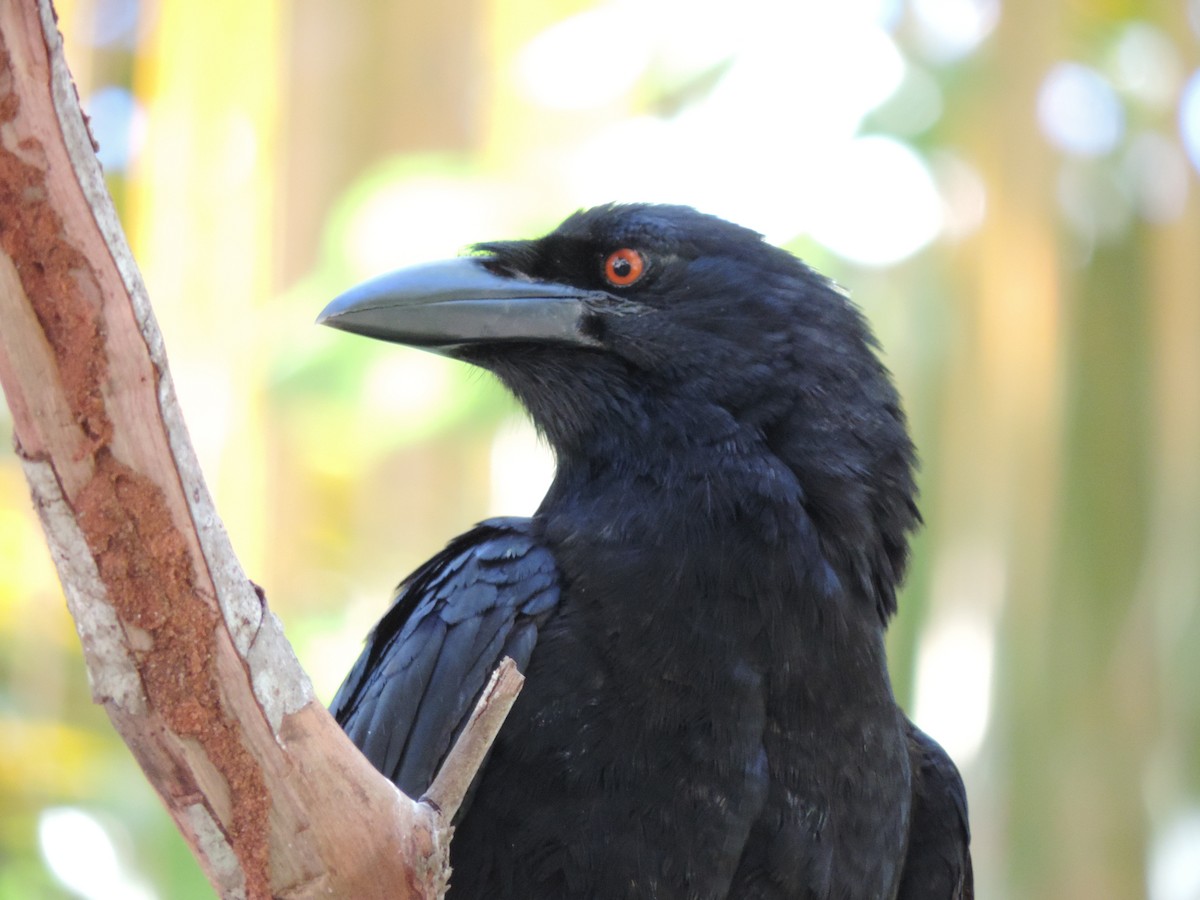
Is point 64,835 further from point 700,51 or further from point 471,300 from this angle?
point 700,51

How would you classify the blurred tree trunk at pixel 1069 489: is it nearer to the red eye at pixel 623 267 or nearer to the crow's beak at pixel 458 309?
the red eye at pixel 623 267

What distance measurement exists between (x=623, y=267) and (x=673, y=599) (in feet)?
2.89

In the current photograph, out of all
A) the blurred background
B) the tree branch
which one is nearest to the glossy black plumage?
the tree branch

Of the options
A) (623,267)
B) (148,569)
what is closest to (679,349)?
(623,267)

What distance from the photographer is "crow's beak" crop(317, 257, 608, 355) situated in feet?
9.63

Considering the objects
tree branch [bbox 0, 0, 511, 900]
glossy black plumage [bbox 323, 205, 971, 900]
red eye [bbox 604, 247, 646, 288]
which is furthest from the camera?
red eye [bbox 604, 247, 646, 288]

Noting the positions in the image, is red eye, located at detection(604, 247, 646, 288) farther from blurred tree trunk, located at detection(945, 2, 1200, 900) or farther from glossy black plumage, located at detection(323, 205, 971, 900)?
blurred tree trunk, located at detection(945, 2, 1200, 900)

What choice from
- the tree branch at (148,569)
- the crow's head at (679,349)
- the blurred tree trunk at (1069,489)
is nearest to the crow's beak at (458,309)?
the crow's head at (679,349)

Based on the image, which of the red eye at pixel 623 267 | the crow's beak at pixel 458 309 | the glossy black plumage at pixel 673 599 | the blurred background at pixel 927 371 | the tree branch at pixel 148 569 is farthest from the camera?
the blurred background at pixel 927 371

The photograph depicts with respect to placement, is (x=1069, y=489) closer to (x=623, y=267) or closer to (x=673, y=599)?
(x=623, y=267)

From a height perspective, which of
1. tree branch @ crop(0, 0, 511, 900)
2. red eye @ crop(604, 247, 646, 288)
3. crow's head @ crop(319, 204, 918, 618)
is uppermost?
red eye @ crop(604, 247, 646, 288)

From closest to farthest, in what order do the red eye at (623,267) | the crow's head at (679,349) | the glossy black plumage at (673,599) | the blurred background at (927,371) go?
the glossy black plumage at (673,599)
the crow's head at (679,349)
the red eye at (623,267)
the blurred background at (927,371)

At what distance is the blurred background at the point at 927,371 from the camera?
600 cm

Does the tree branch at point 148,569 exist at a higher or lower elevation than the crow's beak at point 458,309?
lower
